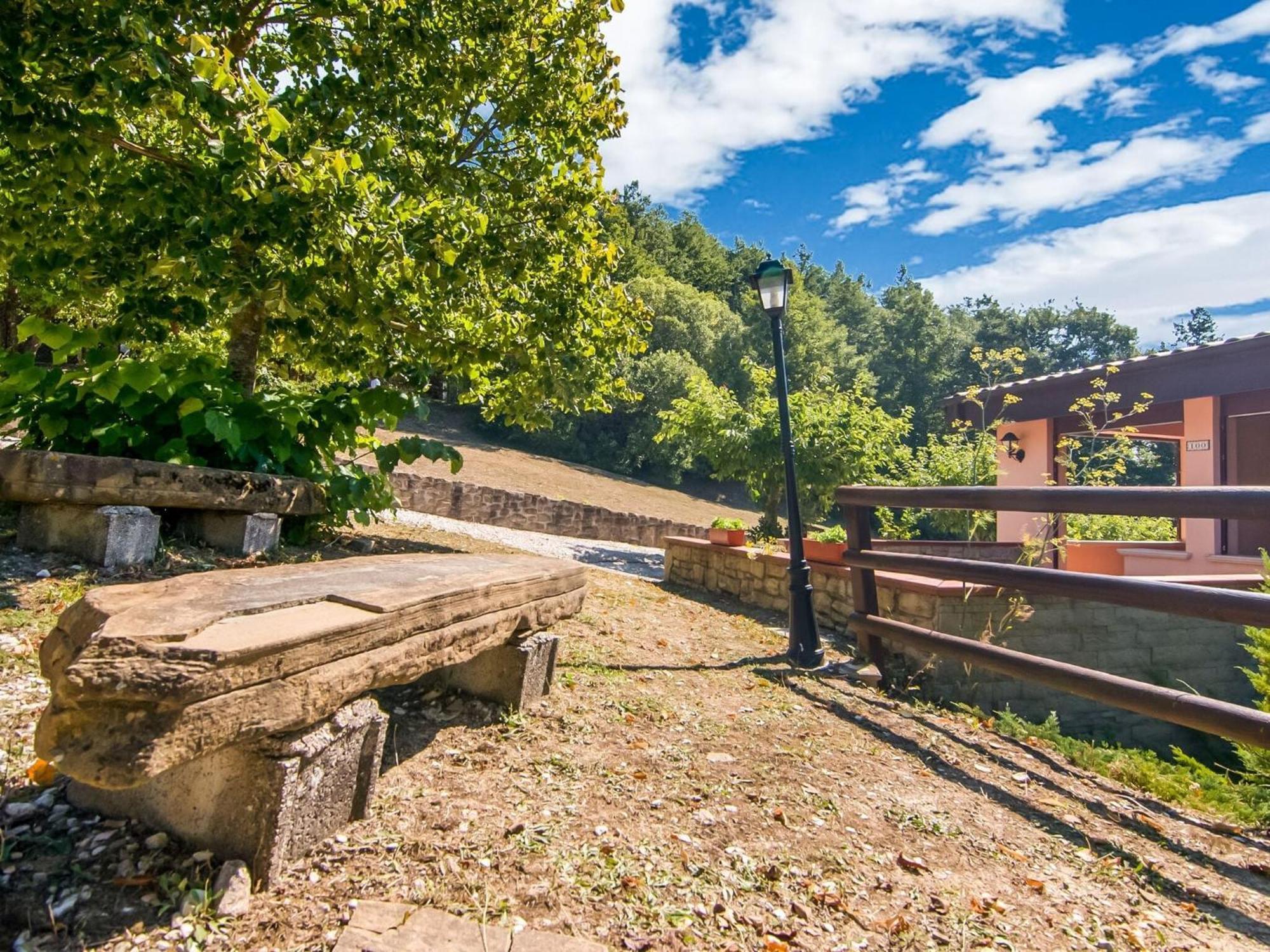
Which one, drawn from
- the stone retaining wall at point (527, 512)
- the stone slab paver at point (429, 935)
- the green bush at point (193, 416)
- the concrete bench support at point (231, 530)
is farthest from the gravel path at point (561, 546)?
the stone slab paver at point (429, 935)

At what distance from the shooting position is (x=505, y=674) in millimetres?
2877

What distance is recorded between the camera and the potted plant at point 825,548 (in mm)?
6531

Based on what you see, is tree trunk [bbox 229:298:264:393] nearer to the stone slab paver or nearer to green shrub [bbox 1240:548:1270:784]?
the stone slab paver

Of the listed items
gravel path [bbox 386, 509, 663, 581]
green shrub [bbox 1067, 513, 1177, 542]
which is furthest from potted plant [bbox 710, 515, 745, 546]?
green shrub [bbox 1067, 513, 1177, 542]

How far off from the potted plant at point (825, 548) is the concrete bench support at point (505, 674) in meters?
3.69

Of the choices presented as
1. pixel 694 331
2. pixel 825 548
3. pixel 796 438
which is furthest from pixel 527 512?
pixel 694 331

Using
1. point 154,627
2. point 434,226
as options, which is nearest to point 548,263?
point 434,226

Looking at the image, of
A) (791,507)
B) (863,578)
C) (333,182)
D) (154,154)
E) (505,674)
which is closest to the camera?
(505,674)

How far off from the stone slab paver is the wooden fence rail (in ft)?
8.01

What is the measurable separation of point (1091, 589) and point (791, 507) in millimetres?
2310

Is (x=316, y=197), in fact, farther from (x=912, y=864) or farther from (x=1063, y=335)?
(x=1063, y=335)

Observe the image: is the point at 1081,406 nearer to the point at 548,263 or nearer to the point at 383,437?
the point at 548,263

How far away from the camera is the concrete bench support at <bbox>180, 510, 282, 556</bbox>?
4.04 metres

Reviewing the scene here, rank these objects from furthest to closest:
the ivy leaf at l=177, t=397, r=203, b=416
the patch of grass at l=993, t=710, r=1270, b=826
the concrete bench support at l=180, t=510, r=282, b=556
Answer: the concrete bench support at l=180, t=510, r=282, b=556
the ivy leaf at l=177, t=397, r=203, b=416
the patch of grass at l=993, t=710, r=1270, b=826
